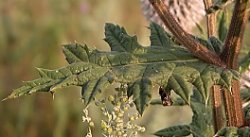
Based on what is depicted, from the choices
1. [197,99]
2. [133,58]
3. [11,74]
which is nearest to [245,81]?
[197,99]

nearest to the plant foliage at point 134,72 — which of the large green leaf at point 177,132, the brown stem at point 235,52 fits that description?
the brown stem at point 235,52

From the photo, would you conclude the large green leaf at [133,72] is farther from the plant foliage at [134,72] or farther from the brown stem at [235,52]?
the brown stem at [235,52]

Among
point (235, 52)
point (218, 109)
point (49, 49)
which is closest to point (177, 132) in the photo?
point (218, 109)

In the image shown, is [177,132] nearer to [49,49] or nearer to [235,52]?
[235,52]

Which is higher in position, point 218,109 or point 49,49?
point 49,49

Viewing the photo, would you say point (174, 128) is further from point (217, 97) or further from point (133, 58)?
point (133, 58)

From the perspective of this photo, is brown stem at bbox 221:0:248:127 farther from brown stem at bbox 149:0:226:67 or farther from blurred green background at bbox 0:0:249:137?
blurred green background at bbox 0:0:249:137

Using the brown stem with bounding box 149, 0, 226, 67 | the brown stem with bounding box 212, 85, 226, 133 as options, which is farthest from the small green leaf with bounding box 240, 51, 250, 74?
the brown stem with bounding box 149, 0, 226, 67
